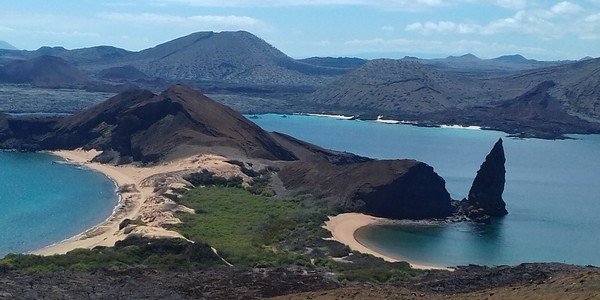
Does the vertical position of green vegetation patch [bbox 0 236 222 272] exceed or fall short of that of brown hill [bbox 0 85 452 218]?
it falls short

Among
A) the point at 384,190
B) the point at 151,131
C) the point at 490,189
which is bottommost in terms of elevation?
the point at 384,190

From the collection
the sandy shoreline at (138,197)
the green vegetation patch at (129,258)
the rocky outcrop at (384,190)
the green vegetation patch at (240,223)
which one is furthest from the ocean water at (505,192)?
the sandy shoreline at (138,197)

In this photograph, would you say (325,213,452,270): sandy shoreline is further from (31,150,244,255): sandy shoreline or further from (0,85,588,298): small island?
(31,150,244,255): sandy shoreline

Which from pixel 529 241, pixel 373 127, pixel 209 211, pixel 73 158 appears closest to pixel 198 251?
pixel 209 211

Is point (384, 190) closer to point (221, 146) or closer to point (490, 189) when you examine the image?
point (490, 189)

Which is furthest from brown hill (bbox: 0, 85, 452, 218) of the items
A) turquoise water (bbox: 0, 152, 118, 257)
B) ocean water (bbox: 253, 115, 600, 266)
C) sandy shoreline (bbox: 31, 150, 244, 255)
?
turquoise water (bbox: 0, 152, 118, 257)

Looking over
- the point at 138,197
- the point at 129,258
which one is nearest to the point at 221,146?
the point at 138,197
